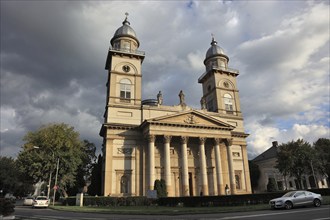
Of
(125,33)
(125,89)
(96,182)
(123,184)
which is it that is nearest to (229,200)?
(123,184)

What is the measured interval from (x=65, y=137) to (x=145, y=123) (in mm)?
14784

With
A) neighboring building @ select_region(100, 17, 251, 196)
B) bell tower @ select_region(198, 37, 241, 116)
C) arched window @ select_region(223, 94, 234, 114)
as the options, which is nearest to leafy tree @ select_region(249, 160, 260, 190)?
neighboring building @ select_region(100, 17, 251, 196)

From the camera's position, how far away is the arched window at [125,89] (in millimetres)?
46641

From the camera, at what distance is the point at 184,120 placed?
4375 cm

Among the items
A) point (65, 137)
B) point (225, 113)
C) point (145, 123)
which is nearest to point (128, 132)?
point (145, 123)

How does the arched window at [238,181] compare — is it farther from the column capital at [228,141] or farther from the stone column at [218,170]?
the column capital at [228,141]

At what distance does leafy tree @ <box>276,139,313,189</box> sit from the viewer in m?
53.9

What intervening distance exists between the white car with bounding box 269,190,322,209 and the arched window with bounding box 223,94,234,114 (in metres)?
34.3

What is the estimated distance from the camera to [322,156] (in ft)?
198

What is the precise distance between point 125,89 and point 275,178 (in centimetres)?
4996

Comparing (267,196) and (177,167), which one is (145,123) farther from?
(267,196)

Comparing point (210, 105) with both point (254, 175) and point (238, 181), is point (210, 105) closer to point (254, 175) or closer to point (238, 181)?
point (238, 181)

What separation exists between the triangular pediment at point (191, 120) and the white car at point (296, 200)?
2363cm

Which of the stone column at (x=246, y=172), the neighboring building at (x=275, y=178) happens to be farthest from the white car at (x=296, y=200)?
the neighboring building at (x=275, y=178)
